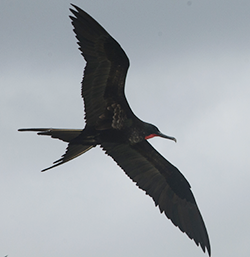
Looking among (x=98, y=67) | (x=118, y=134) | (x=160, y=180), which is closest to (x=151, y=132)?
(x=118, y=134)

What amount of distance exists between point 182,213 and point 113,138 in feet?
7.65

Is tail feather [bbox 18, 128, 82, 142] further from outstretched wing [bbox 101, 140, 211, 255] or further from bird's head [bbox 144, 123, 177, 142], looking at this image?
bird's head [bbox 144, 123, 177, 142]

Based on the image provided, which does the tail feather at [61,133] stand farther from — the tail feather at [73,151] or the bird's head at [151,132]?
the bird's head at [151,132]

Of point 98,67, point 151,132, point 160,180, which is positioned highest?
point 98,67

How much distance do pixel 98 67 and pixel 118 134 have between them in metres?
1.46

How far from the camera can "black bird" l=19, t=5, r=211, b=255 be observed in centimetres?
740

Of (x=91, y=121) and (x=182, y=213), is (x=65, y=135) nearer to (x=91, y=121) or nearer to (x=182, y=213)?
(x=91, y=121)

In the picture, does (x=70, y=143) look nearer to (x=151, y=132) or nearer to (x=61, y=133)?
(x=61, y=133)

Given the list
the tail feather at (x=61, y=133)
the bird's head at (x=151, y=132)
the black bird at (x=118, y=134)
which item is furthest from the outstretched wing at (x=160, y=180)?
the tail feather at (x=61, y=133)

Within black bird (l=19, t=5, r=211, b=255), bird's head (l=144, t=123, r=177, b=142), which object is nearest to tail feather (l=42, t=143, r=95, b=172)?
black bird (l=19, t=5, r=211, b=255)

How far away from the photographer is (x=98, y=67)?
7.54 m

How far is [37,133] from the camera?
766 cm

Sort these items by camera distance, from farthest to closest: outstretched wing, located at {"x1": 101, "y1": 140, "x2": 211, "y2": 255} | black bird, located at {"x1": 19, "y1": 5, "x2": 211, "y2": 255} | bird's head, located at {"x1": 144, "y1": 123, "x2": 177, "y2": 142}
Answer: outstretched wing, located at {"x1": 101, "y1": 140, "x2": 211, "y2": 255}
bird's head, located at {"x1": 144, "y1": 123, "x2": 177, "y2": 142}
black bird, located at {"x1": 19, "y1": 5, "x2": 211, "y2": 255}

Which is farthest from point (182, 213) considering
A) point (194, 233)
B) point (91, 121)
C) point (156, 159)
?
point (91, 121)
